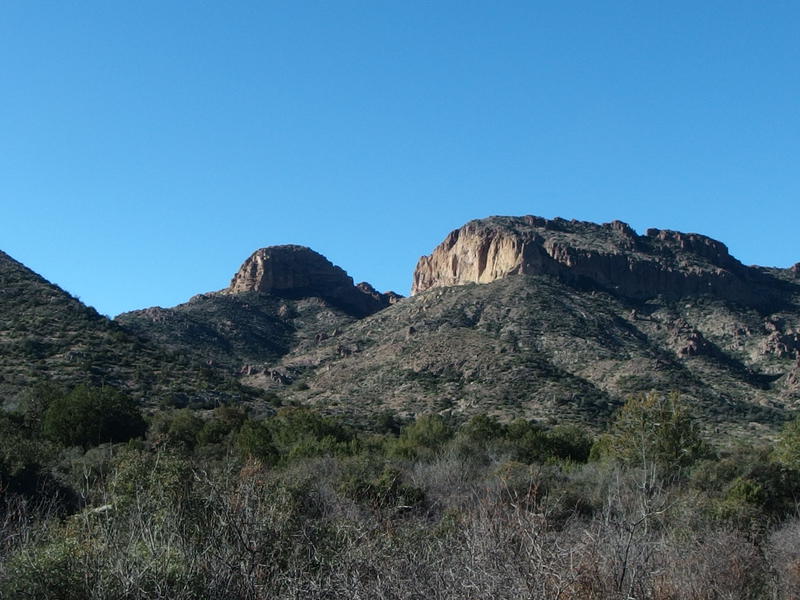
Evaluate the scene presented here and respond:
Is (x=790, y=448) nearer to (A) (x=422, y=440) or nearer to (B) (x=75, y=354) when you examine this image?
(A) (x=422, y=440)

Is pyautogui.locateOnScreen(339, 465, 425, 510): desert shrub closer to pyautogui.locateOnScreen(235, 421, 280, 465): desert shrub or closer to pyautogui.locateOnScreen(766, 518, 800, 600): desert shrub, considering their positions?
Answer: pyautogui.locateOnScreen(235, 421, 280, 465): desert shrub

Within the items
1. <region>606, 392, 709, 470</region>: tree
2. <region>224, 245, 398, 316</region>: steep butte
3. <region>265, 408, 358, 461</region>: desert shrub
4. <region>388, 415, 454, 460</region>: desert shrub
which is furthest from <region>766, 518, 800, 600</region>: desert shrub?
<region>224, 245, 398, 316</region>: steep butte

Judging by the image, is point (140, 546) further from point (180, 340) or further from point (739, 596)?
point (180, 340)

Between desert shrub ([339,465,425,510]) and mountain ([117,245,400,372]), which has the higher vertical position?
mountain ([117,245,400,372])

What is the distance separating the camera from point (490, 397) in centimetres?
5069

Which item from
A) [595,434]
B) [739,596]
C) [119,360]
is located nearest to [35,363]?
[119,360]

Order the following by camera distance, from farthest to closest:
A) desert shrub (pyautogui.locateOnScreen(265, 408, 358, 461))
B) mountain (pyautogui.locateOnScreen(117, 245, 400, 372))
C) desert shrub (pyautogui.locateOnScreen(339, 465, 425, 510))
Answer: mountain (pyautogui.locateOnScreen(117, 245, 400, 372)) → desert shrub (pyautogui.locateOnScreen(265, 408, 358, 461)) → desert shrub (pyautogui.locateOnScreen(339, 465, 425, 510))

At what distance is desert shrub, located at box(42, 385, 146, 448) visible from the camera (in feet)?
102

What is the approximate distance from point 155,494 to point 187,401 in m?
30.0

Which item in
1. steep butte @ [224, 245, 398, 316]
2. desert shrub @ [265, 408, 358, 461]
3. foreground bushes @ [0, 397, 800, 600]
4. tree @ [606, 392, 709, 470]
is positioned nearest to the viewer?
foreground bushes @ [0, 397, 800, 600]

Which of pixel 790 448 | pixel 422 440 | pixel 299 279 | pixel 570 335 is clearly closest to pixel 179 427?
pixel 422 440

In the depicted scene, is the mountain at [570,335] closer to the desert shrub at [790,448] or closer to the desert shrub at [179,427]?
the desert shrub at [179,427]

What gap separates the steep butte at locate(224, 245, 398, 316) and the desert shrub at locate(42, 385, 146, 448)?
6138 centimetres

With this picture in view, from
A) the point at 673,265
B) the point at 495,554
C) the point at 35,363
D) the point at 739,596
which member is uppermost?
the point at 673,265
